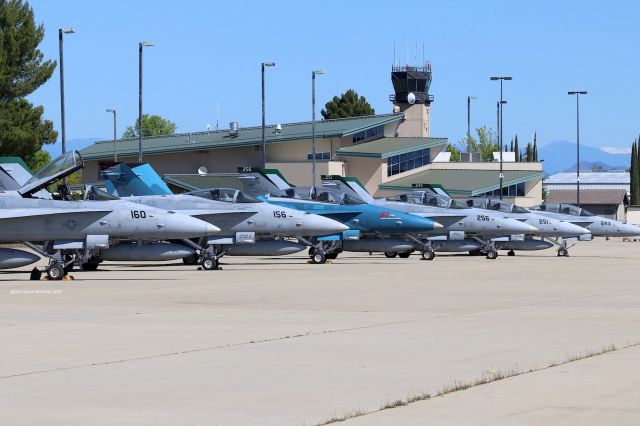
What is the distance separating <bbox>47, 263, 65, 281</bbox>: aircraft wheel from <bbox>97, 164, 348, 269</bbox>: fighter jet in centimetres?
575

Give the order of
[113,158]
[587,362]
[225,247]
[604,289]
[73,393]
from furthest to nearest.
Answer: [113,158] → [225,247] → [604,289] → [587,362] → [73,393]

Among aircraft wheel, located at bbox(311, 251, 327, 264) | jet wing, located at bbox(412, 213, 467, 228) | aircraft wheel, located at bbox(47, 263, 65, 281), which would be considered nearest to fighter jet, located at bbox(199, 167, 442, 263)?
aircraft wheel, located at bbox(311, 251, 327, 264)

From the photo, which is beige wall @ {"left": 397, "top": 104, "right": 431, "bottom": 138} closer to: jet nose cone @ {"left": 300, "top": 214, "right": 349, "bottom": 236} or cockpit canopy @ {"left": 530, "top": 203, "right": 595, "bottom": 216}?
cockpit canopy @ {"left": 530, "top": 203, "right": 595, "bottom": 216}

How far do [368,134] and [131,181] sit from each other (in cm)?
5466

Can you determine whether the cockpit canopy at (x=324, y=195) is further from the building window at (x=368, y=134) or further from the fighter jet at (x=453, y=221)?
the building window at (x=368, y=134)

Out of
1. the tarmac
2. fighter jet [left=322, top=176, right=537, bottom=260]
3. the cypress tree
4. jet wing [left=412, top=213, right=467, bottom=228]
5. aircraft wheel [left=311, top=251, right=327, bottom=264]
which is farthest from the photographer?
the cypress tree

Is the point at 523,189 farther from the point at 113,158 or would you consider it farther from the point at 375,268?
the point at 375,268

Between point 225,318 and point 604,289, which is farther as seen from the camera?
point 604,289

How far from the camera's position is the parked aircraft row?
28.1 meters

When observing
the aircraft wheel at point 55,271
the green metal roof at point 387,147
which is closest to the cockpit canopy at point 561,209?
the aircraft wheel at point 55,271

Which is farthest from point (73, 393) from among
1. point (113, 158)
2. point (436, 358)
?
point (113, 158)

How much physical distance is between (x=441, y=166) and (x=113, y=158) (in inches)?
981

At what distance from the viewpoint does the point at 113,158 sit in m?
89.7

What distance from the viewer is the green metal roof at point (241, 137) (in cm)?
8531
